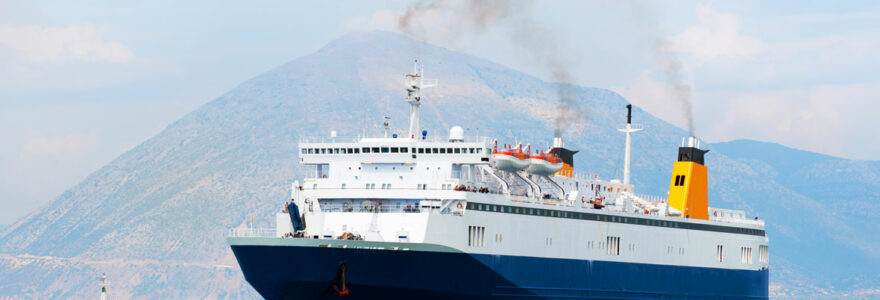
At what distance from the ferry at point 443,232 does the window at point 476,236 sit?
0.05 meters

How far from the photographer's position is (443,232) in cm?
4997

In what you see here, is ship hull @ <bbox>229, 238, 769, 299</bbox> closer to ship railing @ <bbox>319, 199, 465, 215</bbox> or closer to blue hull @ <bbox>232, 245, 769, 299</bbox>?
blue hull @ <bbox>232, 245, 769, 299</bbox>

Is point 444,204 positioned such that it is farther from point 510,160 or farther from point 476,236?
point 510,160

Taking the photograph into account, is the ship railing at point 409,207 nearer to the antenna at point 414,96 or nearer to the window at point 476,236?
the window at point 476,236

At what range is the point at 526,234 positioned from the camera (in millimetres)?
54312

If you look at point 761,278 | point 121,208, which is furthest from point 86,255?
point 761,278

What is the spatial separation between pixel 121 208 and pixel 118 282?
89.8 ft

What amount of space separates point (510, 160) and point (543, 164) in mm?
3003

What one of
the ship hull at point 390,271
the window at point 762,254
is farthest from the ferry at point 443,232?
the window at point 762,254

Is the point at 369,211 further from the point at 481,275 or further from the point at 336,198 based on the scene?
the point at 481,275

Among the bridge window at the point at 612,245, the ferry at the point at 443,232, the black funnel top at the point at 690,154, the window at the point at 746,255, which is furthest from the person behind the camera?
the window at the point at 746,255

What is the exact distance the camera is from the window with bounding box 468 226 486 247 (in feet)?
168

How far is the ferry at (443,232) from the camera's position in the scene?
4909 cm

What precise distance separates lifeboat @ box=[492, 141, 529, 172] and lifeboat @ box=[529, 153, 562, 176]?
729mm
